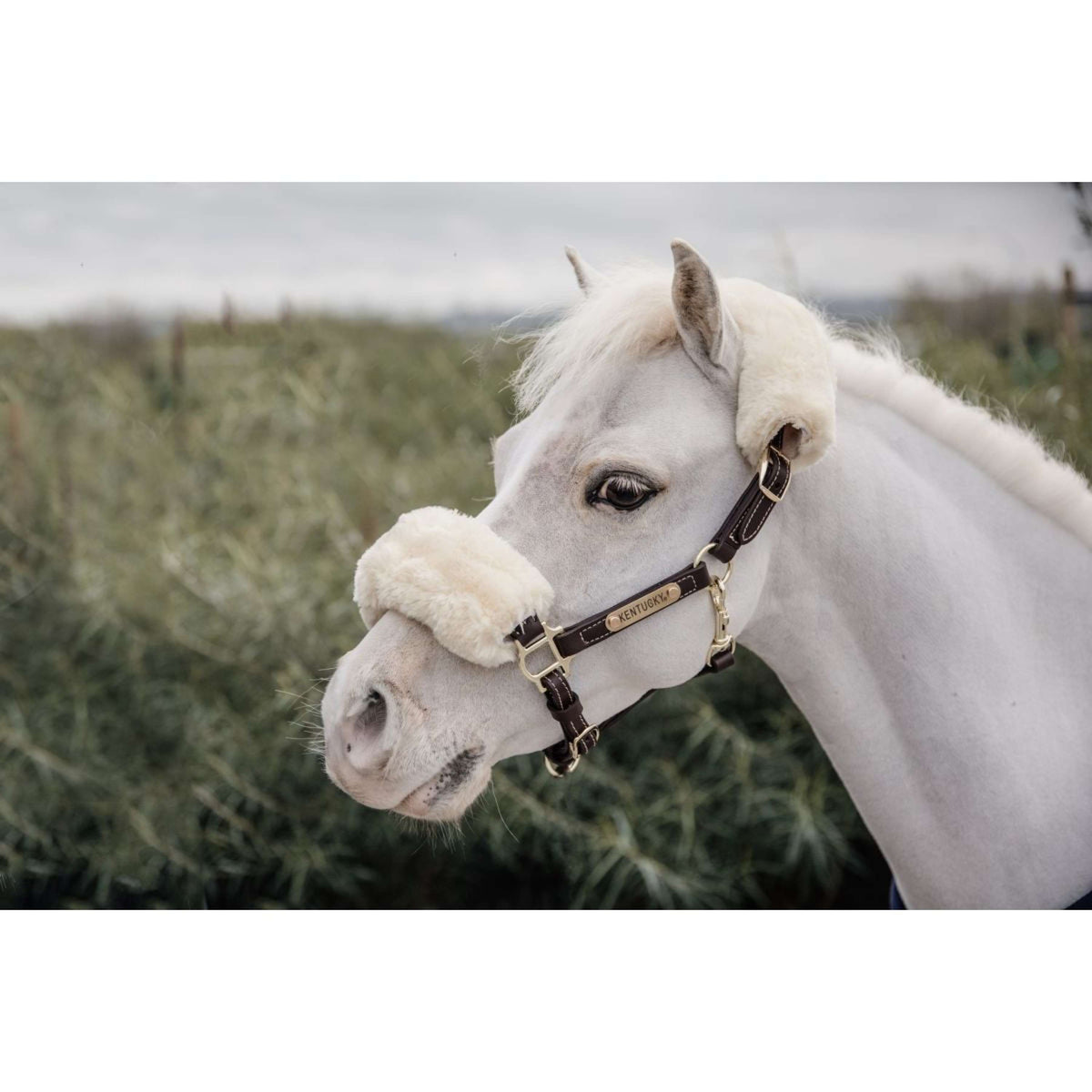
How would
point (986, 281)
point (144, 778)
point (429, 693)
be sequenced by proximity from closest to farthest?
point (429, 693)
point (986, 281)
point (144, 778)

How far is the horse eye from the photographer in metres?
1.13

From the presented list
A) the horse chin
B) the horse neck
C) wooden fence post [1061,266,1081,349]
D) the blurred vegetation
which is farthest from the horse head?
wooden fence post [1061,266,1081,349]

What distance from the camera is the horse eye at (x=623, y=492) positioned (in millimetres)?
1130

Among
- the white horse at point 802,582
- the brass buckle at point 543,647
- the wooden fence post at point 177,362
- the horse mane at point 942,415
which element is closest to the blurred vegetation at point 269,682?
the wooden fence post at point 177,362

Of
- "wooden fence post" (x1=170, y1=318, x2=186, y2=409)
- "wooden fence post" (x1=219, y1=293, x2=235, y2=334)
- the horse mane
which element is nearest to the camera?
the horse mane

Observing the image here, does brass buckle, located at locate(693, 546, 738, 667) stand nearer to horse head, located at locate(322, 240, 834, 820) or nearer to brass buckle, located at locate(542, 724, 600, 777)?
horse head, located at locate(322, 240, 834, 820)

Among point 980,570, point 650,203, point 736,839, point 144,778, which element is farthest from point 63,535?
point 980,570

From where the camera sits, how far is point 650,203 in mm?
2438

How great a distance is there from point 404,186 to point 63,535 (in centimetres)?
176

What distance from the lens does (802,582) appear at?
1.24m

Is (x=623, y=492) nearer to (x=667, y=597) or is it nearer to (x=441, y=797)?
(x=667, y=597)

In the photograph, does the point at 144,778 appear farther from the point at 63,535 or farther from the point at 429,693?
the point at 429,693

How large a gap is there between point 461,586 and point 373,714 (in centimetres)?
20

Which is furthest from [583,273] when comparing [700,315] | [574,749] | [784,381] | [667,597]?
[574,749]
